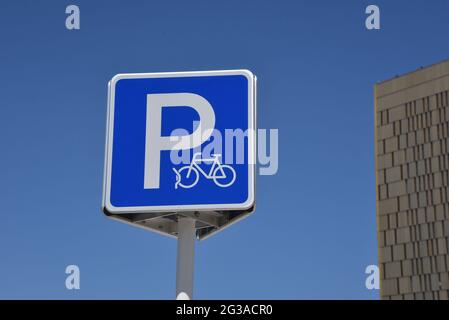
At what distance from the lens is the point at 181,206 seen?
18.4 ft

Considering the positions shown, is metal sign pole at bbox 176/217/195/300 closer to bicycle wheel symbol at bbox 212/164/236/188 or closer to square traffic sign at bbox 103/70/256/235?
square traffic sign at bbox 103/70/256/235

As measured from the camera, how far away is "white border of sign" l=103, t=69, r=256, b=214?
5.60 metres

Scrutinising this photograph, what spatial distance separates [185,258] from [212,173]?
0.62 meters

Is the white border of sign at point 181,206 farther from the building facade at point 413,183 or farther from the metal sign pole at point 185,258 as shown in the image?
the building facade at point 413,183

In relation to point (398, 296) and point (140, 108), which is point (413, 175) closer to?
point (398, 296)

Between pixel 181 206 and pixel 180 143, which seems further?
pixel 180 143

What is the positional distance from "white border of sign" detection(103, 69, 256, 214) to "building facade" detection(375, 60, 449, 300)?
80.2 m


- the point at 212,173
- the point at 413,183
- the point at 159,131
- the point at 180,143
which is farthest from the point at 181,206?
the point at 413,183

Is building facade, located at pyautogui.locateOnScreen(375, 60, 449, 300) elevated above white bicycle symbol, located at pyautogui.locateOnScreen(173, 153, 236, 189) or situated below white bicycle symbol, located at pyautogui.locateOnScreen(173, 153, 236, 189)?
above

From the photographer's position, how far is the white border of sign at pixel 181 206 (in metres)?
5.60

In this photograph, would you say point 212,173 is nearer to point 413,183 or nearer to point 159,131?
point 159,131

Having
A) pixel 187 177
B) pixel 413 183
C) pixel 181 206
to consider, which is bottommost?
pixel 181 206

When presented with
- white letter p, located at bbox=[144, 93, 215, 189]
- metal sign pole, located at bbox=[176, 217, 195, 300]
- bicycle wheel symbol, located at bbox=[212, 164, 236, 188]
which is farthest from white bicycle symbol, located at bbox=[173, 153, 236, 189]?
metal sign pole, located at bbox=[176, 217, 195, 300]

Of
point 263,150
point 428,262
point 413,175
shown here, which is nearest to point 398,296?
point 428,262
